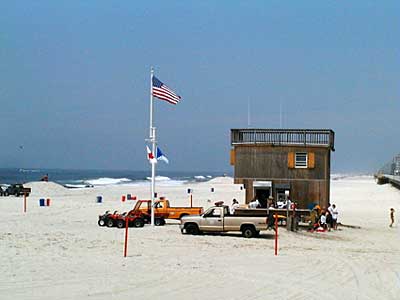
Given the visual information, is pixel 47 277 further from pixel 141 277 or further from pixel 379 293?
pixel 379 293

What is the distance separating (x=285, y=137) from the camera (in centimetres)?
3306

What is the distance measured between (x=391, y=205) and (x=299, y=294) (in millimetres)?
38892

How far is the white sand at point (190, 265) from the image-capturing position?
543 inches

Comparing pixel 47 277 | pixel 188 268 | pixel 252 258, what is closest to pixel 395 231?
pixel 252 258

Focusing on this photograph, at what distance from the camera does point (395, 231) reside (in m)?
31.5

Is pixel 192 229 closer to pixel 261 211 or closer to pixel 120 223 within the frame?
pixel 120 223

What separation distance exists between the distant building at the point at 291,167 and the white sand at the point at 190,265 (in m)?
4.44

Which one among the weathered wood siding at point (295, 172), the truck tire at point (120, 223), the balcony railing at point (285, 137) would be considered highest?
the balcony railing at point (285, 137)

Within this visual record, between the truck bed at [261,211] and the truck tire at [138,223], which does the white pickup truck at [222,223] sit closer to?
the truck bed at [261,211]

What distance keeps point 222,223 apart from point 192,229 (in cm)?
131

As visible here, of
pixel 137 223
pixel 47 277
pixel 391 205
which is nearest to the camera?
pixel 47 277

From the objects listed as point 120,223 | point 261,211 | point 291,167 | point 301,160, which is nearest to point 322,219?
point 261,211

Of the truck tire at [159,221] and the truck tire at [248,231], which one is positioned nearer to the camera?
the truck tire at [248,231]

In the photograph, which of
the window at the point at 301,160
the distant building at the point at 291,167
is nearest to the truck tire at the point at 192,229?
the distant building at the point at 291,167
